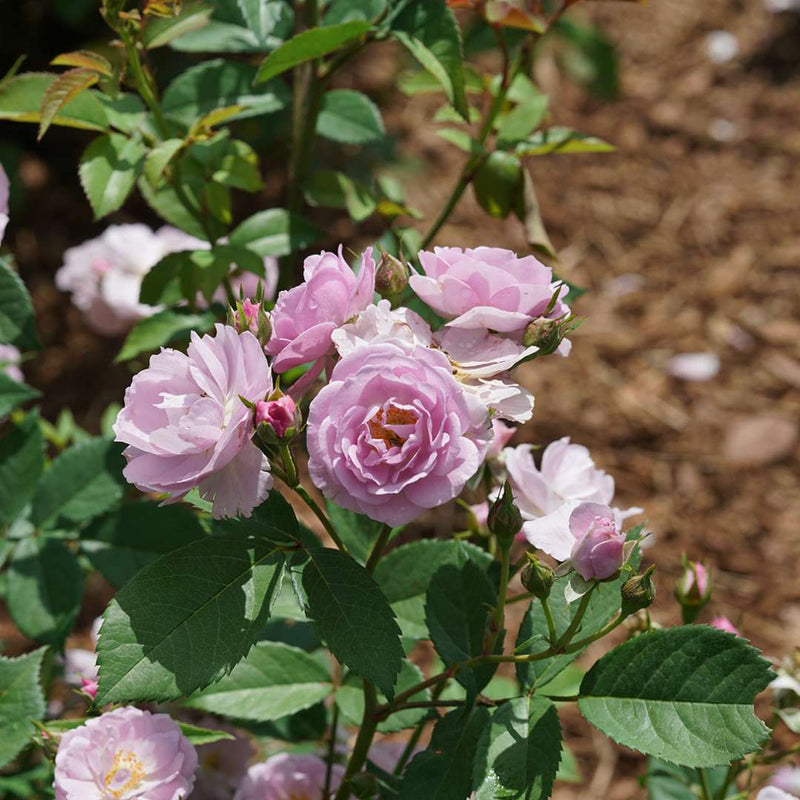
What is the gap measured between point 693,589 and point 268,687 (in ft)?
1.55

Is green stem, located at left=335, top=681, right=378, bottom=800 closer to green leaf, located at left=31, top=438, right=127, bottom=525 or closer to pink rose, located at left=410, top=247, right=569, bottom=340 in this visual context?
pink rose, located at left=410, top=247, right=569, bottom=340

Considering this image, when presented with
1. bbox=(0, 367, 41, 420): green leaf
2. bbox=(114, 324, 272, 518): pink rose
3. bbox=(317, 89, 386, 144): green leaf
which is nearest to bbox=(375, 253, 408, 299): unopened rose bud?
bbox=(114, 324, 272, 518): pink rose

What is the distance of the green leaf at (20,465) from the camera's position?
1.26 metres

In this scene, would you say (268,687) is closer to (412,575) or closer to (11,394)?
(412,575)

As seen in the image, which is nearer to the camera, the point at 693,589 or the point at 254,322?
the point at 254,322

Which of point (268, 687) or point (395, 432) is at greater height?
point (395, 432)

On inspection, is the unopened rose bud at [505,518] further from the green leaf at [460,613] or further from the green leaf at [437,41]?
the green leaf at [437,41]

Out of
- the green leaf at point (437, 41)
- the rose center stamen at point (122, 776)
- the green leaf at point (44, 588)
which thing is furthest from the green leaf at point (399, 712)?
the green leaf at point (437, 41)

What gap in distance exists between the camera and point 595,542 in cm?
76

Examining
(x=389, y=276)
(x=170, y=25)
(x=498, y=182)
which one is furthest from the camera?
(x=498, y=182)

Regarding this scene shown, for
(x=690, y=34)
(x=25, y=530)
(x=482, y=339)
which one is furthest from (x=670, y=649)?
(x=690, y=34)

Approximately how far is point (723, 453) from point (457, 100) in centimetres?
168

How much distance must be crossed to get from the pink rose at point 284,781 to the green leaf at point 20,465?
0.44 meters

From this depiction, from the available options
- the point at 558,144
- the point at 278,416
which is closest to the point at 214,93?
the point at 558,144
